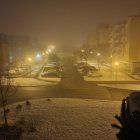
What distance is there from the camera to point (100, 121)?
634 inches

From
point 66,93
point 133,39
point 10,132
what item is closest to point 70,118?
point 10,132

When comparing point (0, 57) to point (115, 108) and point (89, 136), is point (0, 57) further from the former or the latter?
point (89, 136)

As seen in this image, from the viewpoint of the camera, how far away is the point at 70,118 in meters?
16.8

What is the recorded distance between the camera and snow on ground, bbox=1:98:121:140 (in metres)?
13.8

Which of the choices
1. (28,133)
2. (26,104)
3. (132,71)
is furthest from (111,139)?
(132,71)

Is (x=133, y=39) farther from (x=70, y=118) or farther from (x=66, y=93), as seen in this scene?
(x=70, y=118)

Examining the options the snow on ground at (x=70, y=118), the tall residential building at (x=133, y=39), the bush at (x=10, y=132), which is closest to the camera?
the bush at (x=10, y=132)

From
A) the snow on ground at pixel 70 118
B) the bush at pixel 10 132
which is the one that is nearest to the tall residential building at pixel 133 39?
the snow on ground at pixel 70 118

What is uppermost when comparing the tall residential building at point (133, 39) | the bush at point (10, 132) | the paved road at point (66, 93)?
the tall residential building at point (133, 39)

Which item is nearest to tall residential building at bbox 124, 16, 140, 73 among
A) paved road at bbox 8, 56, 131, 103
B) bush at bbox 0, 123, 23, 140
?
paved road at bbox 8, 56, 131, 103

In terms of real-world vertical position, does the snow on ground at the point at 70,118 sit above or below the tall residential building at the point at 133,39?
below

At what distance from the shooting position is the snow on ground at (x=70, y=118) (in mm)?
13789

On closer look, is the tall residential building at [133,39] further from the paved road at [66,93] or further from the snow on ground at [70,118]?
the snow on ground at [70,118]

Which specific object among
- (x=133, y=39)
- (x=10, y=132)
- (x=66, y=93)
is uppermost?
(x=133, y=39)
